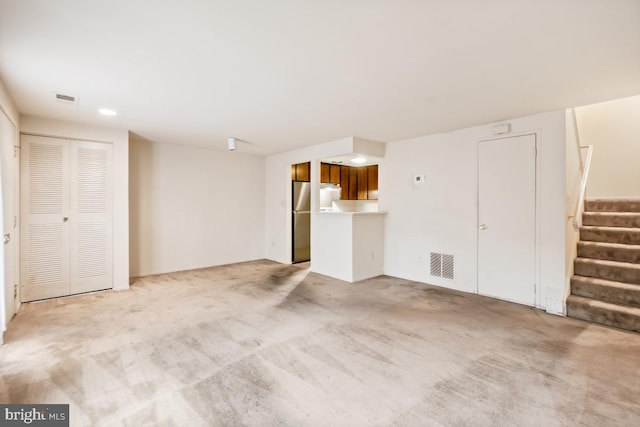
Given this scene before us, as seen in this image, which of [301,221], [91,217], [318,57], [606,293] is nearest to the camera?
[318,57]

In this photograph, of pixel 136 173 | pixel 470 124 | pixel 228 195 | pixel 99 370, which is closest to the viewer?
pixel 99 370

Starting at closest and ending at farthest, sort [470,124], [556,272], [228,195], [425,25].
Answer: [425,25], [556,272], [470,124], [228,195]

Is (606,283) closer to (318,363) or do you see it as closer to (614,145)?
(614,145)

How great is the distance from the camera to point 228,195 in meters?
6.49

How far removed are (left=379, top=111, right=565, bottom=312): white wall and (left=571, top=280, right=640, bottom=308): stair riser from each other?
26 centimetres

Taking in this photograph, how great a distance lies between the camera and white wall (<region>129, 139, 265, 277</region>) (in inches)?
212

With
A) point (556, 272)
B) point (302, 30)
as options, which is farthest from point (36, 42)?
point (556, 272)

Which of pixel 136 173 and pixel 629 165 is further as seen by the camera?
pixel 136 173

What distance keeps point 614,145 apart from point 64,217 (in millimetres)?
8367

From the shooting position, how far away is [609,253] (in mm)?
3789

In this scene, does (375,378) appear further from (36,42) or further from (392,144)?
(392,144)

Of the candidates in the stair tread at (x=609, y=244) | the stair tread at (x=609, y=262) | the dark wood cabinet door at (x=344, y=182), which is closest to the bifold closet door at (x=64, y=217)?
the dark wood cabinet door at (x=344, y=182)

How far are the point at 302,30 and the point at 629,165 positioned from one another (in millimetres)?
5664

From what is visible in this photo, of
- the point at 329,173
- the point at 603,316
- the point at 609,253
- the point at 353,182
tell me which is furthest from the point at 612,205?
the point at 329,173
